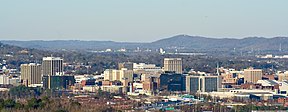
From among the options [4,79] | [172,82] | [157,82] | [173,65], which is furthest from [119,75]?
[4,79]

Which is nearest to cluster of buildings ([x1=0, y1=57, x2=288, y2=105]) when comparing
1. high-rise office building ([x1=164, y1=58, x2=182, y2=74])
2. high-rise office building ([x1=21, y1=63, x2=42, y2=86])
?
high-rise office building ([x1=21, y1=63, x2=42, y2=86])

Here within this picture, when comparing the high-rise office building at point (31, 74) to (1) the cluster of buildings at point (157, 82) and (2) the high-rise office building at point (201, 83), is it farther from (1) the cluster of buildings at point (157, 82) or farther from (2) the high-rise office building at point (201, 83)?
(2) the high-rise office building at point (201, 83)

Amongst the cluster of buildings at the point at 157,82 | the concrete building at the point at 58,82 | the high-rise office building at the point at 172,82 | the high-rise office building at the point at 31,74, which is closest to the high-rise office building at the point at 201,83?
the cluster of buildings at the point at 157,82

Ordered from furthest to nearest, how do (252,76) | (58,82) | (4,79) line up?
(252,76)
(4,79)
(58,82)

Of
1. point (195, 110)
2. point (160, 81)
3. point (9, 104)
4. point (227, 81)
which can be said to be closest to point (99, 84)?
point (160, 81)

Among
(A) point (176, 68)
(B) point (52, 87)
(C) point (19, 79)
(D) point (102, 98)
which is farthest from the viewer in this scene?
(A) point (176, 68)

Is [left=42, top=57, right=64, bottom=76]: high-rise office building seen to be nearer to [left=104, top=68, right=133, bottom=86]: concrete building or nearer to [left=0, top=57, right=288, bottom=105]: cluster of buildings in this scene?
[left=0, top=57, right=288, bottom=105]: cluster of buildings

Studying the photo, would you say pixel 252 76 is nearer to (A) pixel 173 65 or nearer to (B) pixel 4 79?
(A) pixel 173 65

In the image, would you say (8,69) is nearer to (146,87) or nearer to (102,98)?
(146,87)
